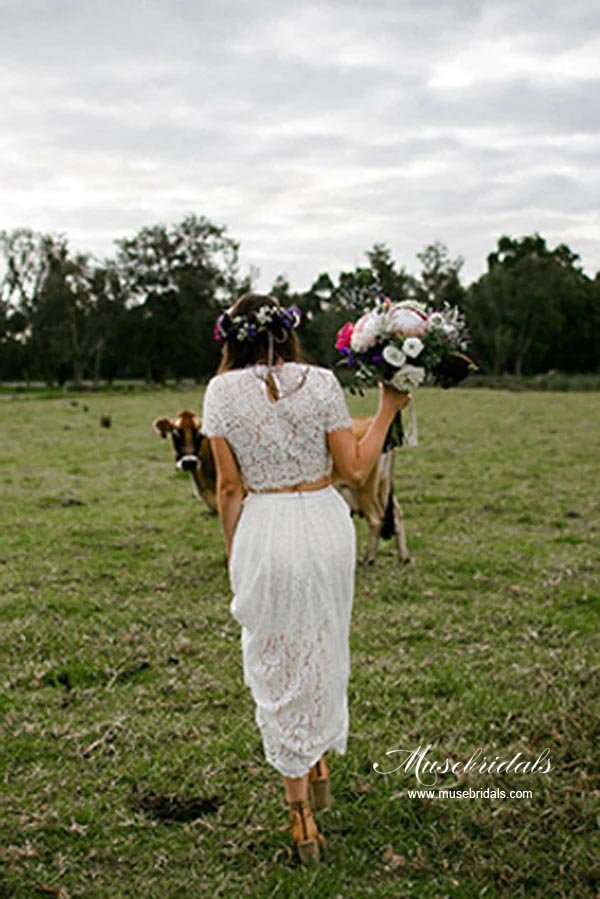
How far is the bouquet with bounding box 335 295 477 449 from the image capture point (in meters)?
4.37

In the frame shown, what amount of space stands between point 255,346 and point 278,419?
403 mm

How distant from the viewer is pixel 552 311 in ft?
253

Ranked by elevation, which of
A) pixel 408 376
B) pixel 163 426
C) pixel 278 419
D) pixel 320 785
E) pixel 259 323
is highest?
pixel 259 323

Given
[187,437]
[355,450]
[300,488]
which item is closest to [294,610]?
[300,488]

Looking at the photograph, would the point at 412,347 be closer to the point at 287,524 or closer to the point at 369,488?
the point at 287,524

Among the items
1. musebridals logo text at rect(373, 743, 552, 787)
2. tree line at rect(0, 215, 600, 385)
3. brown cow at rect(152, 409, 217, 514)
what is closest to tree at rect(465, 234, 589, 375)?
tree line at rect(0, 215, 600, 385)

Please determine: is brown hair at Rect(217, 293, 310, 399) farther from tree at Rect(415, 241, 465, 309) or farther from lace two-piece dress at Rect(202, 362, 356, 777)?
tree at Rect(415, 241, 465, 309)

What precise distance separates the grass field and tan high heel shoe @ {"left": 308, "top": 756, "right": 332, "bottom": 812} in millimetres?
107

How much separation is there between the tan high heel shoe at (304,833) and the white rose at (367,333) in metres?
2.19

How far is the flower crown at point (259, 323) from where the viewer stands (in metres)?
4.24

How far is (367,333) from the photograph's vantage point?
14.5 ft

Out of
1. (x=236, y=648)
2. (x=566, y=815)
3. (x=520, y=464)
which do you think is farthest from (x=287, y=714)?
(x=520, y=464)

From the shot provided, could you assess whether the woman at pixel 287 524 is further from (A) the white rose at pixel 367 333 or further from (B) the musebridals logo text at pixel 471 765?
(B) the musebridals logo text at pixel 471 765

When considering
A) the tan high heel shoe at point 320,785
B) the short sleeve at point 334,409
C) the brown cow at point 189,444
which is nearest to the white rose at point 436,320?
the short sleeve at point 334,409
